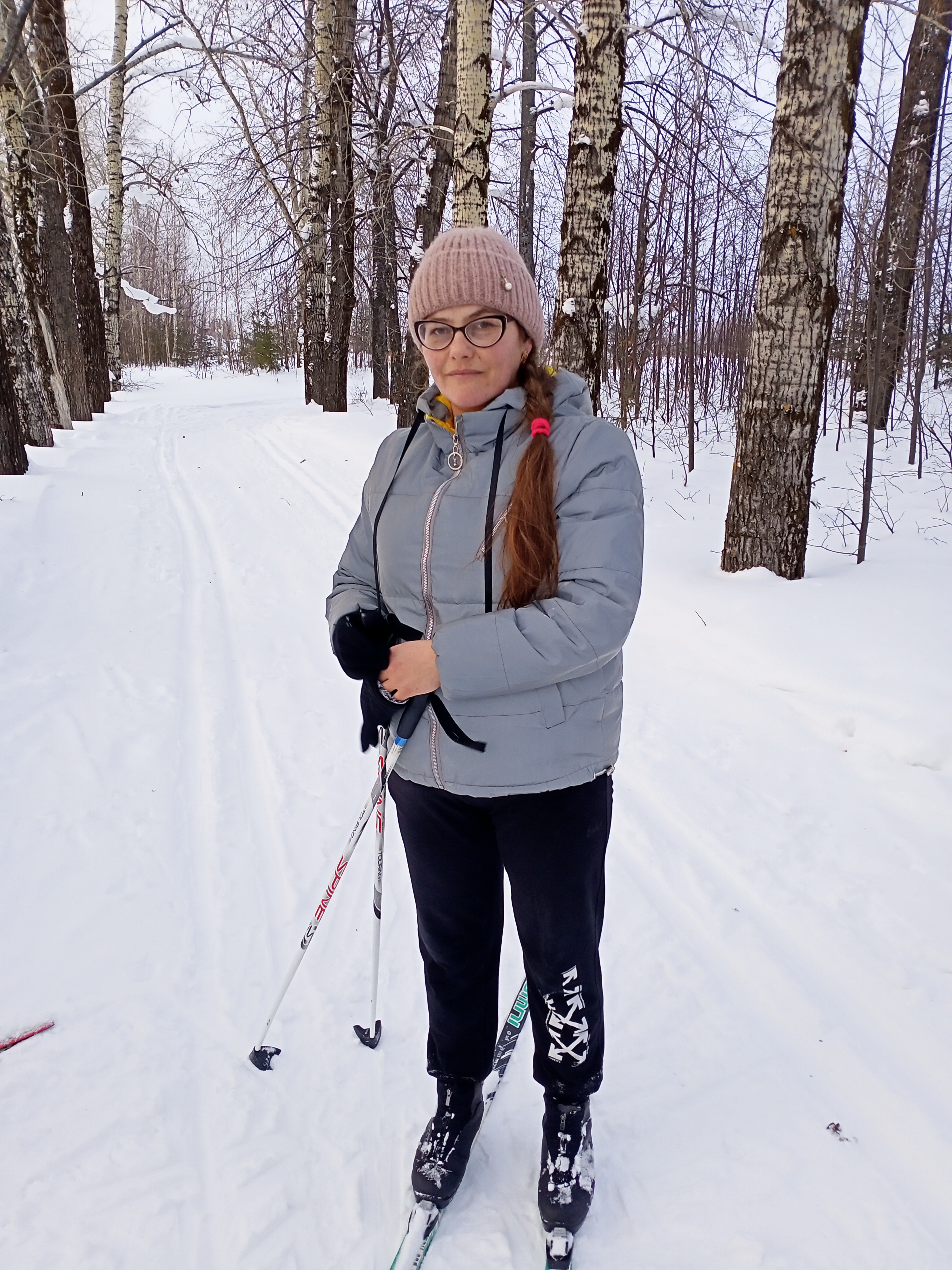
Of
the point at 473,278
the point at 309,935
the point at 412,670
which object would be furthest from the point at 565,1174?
the point at 473,278

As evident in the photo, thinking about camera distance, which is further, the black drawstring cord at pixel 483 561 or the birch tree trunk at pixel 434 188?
the birch tree trunk at pixel 434 188

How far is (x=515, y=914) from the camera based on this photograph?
5.63 feet

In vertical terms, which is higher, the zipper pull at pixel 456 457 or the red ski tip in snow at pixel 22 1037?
the zipper pull at pixel 456 457

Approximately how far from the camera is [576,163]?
5438 millimetres

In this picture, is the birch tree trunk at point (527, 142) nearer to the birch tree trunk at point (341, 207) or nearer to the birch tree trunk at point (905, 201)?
the birch tree trunk at point (341, 207)

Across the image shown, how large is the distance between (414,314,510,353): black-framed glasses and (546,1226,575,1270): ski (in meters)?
1.88

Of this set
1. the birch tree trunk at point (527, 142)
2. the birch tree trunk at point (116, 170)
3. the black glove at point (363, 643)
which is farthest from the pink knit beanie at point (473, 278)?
the birch tree trunk at point (116, 170)

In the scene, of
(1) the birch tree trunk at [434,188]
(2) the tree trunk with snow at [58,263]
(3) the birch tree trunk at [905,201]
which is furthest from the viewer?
(2) the tree trunk with snow at [58,263]

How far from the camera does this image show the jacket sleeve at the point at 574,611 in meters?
1.43

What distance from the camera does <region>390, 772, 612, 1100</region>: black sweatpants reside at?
64.1 inches

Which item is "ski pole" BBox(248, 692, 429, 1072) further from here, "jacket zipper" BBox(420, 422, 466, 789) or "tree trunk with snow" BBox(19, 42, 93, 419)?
"tree trunk with snow" BBox(19, 42, 93, 419)

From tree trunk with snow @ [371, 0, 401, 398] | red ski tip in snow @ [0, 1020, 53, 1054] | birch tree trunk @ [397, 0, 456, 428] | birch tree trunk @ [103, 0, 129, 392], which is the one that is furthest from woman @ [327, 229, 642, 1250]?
birch tree trunk @ [103, 0, 129, 392]

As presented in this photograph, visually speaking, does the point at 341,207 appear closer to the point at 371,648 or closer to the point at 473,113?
the point at 473,113

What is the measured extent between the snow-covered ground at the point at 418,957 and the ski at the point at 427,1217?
3 cm
